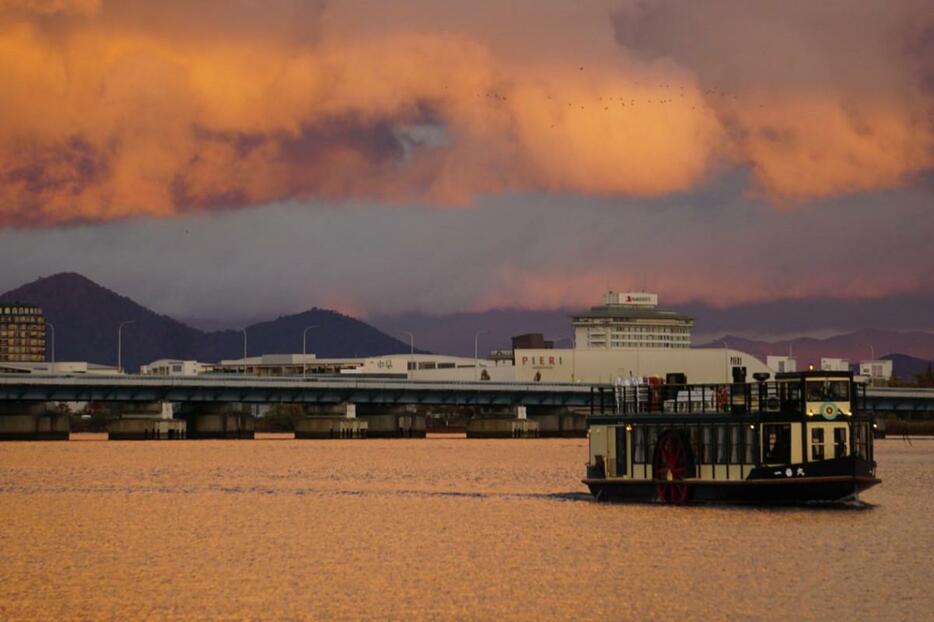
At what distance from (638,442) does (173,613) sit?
128ft

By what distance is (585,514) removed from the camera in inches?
3482

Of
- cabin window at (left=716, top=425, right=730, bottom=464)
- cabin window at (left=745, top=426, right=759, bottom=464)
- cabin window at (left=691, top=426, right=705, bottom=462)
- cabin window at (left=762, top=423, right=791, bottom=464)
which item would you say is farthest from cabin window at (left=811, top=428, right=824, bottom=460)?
cabin window at (left=691, top=426, right=705, bottom=462)

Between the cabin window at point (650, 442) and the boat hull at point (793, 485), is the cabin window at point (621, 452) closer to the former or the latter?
the cabin window at point (650, 442)

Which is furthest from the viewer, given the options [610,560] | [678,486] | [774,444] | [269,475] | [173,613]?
[269,475]

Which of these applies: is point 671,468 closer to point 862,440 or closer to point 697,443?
point 697,443

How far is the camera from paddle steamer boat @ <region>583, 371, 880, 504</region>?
81.1 meters

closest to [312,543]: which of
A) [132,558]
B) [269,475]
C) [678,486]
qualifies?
[132,558]

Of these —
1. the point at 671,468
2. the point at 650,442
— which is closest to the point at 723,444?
the point at 671,468

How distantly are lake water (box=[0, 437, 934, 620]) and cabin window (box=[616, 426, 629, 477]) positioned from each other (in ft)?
6.56

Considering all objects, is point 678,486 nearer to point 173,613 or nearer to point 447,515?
point 447,515

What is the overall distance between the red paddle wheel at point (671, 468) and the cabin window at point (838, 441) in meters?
7.61

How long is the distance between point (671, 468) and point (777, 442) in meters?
6.92

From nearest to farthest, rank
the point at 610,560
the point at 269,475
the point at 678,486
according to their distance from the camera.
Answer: the point at 610,560 → the point at 678,486 → the point at 269,475

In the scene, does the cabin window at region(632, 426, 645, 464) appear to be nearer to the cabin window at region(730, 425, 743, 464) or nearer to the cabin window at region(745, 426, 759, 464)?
the cabin window at region(730, 425, 743, 464)
